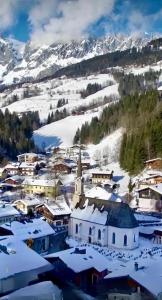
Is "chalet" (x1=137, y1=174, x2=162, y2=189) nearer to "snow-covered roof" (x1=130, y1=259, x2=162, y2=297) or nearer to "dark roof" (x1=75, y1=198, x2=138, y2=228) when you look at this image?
"dark roof" (x1=75, y1=198, x2=138, y2=228)

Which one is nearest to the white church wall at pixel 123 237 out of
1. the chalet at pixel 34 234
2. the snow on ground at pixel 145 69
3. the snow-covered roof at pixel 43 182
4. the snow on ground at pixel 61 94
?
the chalet at pixel 34 234

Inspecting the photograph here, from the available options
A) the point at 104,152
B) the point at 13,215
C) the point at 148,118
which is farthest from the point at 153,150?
the point at 13,215

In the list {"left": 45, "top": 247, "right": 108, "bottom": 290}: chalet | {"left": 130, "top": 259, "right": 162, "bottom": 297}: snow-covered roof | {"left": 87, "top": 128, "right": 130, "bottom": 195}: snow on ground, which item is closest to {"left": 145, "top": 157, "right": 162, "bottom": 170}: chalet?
{"left": 87, "top": 128, "right": 130, "bottom": 195}: snow on ground

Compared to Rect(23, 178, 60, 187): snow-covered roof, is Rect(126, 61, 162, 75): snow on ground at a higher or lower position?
higher

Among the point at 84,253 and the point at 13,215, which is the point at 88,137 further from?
the point at 84,253

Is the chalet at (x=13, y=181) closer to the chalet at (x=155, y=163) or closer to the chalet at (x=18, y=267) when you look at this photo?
the chalet at (x=155, y=163)

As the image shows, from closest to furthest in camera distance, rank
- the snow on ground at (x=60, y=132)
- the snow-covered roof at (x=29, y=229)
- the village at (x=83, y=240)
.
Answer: the village at (x=83, y=240) < the snow-covered roof at (x=29, y=229) < the snow on ground at (x=60, y=132)
